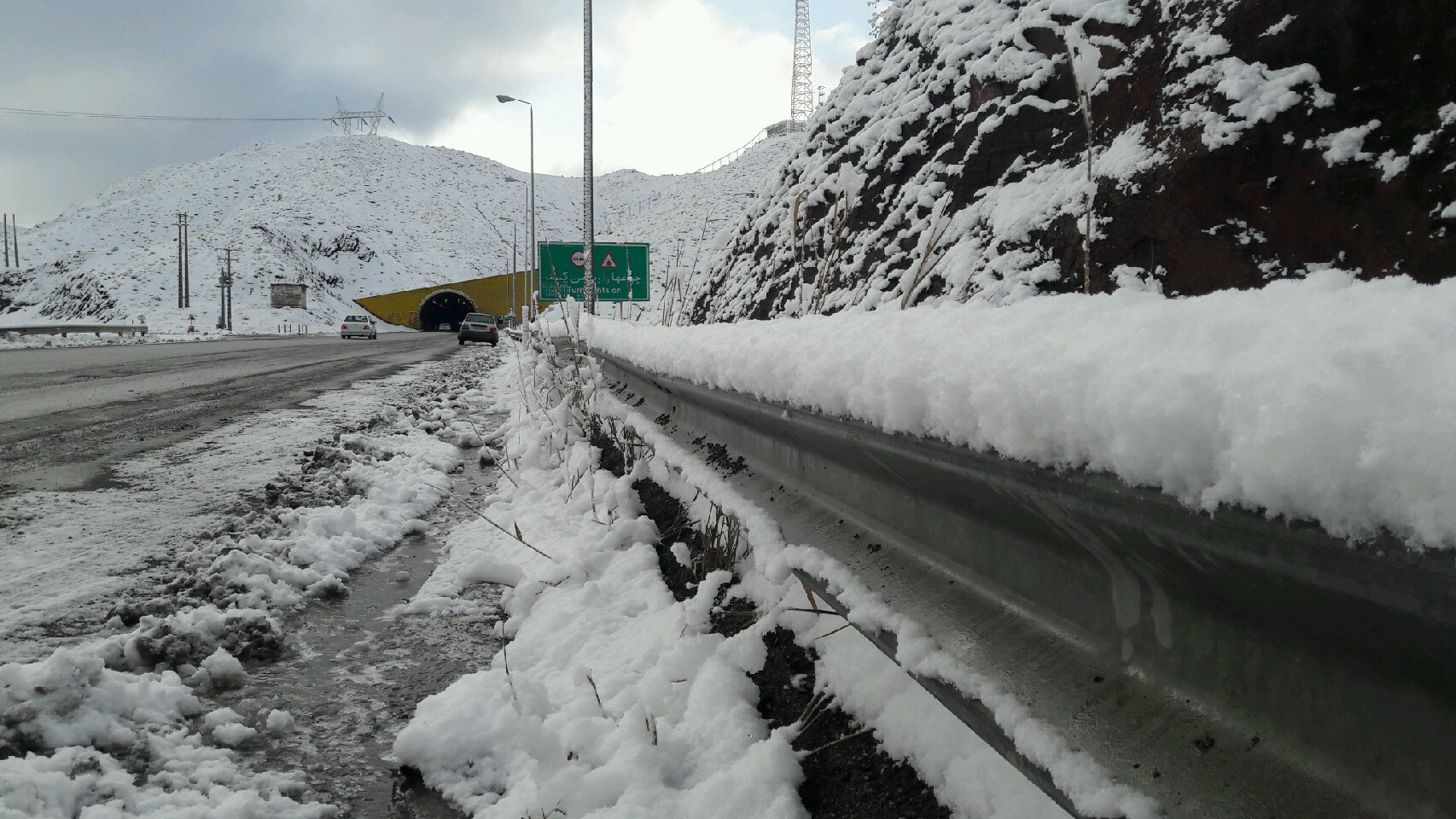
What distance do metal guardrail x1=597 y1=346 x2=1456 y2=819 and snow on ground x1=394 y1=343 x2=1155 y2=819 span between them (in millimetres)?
72

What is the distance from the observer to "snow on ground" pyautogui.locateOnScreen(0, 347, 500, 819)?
73.0 inches

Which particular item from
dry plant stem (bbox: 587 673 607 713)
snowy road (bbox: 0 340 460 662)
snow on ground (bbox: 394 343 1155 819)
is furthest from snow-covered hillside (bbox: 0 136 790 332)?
dry plant stem (bbox: 587 673 607 713)

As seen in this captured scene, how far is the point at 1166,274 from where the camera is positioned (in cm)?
369

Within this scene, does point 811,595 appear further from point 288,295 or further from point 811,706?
point 288,295

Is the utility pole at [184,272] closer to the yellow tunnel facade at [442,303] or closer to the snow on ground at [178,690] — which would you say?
the yellow tunnel facade at [442,303]

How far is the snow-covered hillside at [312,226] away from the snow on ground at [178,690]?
52901mm

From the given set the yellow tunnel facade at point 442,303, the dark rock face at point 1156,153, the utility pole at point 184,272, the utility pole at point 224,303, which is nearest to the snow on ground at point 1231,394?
the dark rock face at point 1156,153

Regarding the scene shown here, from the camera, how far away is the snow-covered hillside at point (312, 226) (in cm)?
7000

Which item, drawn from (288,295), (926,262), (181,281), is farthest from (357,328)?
(926,262)

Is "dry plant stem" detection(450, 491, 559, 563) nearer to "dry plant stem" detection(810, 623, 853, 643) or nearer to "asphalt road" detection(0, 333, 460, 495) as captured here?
"dry plant stem" detection(810, 623, 853, 643)

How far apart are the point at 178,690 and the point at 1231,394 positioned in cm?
264

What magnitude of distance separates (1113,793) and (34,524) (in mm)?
4725

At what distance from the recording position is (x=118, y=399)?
29.1 ft

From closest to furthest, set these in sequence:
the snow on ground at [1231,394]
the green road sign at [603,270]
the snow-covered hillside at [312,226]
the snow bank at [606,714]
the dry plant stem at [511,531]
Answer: the snow on ground at [1231,394] < the snow bank at [606,714] < the dry plant stem at [511,531] < the green road sign at [603,270] < the snow-covered hillside at [312,226]
